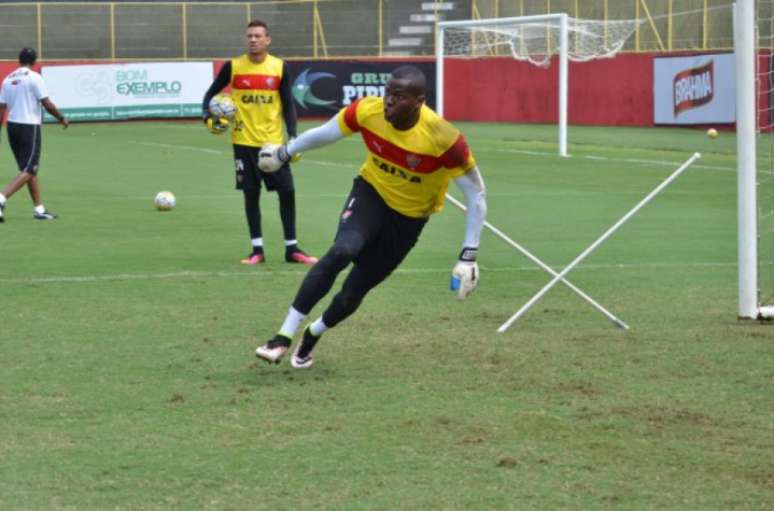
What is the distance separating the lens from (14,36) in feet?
162

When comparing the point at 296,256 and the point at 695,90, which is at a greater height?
the point at 695,90

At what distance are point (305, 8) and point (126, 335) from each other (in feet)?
139

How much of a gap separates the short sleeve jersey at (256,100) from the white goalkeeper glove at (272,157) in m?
5.53

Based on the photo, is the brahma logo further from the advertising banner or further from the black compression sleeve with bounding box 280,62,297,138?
the black compression sleeve with bounding box 280,62,297,138

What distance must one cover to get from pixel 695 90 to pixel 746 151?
1104 inches

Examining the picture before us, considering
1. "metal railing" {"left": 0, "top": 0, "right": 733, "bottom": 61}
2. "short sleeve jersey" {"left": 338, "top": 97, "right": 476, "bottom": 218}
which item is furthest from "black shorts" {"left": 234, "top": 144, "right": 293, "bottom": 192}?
"metal railing" {"left": 0, "top": 0, "right": 733, "bottom": 61}

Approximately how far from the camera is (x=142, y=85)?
46531 mm

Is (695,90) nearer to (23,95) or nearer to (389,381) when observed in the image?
(23,95)

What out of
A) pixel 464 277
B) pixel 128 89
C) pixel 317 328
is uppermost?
pixel 128 89

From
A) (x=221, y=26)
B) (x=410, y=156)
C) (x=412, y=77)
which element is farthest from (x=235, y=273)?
(x=221, y=26)

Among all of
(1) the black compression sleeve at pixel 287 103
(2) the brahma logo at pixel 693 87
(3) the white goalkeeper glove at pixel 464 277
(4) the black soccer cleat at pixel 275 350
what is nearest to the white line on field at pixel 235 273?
(1) the black compression sleeve at pixel 287 103

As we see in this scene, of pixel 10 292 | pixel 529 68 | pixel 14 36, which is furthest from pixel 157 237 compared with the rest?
pixel 14 36

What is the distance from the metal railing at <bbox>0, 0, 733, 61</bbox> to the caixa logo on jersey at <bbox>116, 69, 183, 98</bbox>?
10.8 feet

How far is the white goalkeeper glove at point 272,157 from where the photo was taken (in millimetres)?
9062
